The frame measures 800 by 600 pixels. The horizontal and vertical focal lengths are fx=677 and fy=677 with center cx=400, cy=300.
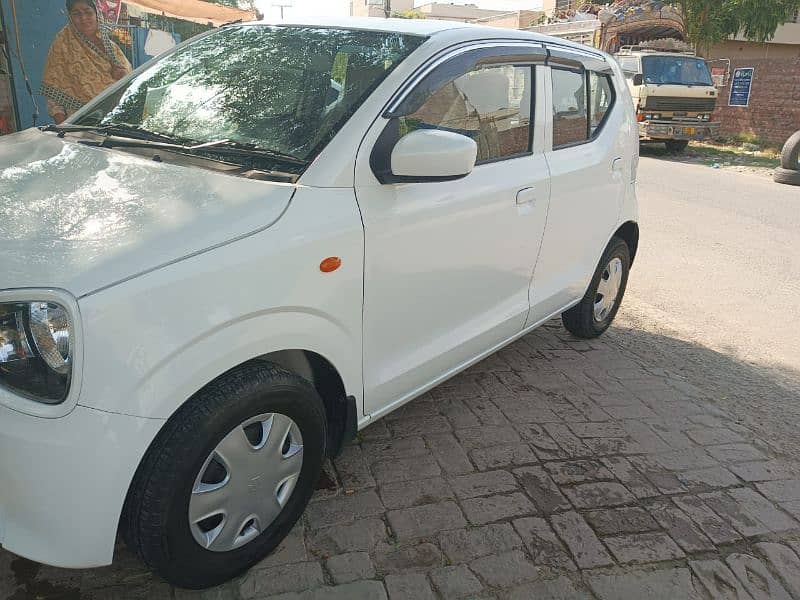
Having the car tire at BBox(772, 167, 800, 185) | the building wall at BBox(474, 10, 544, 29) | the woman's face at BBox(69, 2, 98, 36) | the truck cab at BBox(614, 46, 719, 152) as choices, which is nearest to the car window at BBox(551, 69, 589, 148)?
the woman's face at BBox(69, 2, 98, 36)

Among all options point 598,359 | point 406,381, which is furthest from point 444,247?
point 598,359

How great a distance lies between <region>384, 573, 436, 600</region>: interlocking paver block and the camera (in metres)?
2.34

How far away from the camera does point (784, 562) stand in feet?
8.69

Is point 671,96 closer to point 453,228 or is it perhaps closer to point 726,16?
point 726,16

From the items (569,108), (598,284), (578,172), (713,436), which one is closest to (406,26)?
(569,108)

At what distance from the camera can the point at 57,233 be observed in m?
1.95

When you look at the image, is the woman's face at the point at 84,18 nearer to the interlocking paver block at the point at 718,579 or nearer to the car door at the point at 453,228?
the car door at the point at 453,228

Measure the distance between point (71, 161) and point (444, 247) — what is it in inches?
58.1

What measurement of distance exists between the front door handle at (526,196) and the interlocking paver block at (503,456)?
3.89ft

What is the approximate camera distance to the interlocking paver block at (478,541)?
2.56 m

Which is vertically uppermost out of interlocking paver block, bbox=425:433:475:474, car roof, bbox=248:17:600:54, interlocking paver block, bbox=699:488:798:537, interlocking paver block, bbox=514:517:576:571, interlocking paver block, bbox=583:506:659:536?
car roof, bbox=248:17:600:54

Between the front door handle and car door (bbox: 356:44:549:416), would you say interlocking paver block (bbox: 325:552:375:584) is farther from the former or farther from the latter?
the front door handle

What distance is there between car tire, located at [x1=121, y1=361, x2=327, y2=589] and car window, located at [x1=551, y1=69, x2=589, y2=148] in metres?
2.16

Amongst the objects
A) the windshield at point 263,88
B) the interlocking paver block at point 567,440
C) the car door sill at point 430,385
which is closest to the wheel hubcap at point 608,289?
the car door sill at point 430,385
